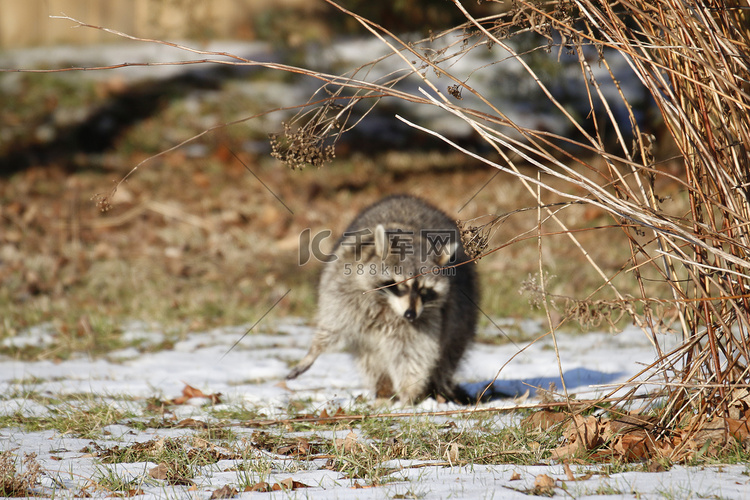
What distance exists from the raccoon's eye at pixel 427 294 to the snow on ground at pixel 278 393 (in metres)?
0.68

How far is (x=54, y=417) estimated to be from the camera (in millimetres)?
3580

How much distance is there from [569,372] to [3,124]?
1091 centimetres

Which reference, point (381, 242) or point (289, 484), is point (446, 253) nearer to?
point (381, 242)

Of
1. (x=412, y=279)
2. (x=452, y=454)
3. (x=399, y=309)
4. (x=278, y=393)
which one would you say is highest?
(x=412, y=279)

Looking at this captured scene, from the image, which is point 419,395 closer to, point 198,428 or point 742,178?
point 198,428

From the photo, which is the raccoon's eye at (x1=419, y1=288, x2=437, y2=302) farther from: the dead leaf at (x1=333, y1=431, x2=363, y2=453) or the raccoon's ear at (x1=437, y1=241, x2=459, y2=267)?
the dead leaf at (x1=333, y1=431, x2=363, y2=453)

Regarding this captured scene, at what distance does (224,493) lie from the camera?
2.46 metres

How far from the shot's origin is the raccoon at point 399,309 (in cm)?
459

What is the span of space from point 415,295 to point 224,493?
7.04ft

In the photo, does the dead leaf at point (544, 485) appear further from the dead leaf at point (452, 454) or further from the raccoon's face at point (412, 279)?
the raccoon's face at point (412, 279)

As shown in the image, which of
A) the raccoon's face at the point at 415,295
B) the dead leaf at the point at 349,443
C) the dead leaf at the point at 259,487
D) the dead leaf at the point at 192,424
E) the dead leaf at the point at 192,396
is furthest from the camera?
the raccoon's face at the point at 415,295

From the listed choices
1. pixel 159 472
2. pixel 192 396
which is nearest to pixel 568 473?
pixel 159 472

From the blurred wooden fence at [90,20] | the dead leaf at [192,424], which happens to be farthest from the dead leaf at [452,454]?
the blurred wooden fence at [90,20]

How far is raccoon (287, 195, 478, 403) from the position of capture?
4590 mm
